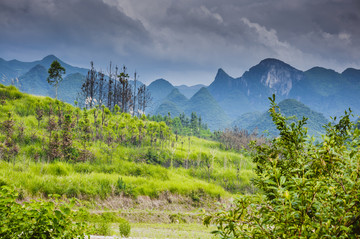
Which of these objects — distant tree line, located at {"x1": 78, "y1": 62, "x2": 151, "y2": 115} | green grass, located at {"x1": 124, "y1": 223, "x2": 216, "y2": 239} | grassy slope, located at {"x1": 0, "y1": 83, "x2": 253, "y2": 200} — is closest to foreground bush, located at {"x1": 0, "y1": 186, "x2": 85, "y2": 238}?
green grass, located at {"x1": 124, "y1": 223, "x2": 216, "y2": 239}

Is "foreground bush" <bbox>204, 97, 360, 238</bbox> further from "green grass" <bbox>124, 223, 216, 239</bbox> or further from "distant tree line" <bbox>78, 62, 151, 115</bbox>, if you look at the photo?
"distant tree line" <bbox>78, 62, 151, 115</bbox>

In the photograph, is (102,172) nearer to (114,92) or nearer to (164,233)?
(164,233)

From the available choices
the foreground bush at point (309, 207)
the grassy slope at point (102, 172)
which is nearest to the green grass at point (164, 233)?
the grassy slope at point (102, 172)

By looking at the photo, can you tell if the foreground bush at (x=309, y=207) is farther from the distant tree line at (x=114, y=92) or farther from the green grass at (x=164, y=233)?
the distant tree line at (x=114, y=92)

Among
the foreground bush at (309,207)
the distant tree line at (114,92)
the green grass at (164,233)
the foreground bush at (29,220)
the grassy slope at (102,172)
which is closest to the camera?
the foreground bush at (309,207)

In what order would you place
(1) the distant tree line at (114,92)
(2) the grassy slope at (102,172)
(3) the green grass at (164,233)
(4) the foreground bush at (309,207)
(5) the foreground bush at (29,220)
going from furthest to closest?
1. (1) the distant tree line at (114,92)
2. (2) the grassy slope at (102,172)
3. (3) the green grass at (164,233)
4. (5) the foreground bush at (29,220)
5. (4) the foreground bush at (309,207)

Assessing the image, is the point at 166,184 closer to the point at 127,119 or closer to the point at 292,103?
the point at 127,119

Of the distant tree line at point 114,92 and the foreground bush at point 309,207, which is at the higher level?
the distant tree line at point 114,92

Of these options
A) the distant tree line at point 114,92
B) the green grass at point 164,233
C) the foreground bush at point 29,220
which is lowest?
the green grass at point 164,233

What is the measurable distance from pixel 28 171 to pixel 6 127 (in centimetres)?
611

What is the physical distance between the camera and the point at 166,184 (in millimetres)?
17141

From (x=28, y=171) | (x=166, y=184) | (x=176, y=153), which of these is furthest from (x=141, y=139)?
(x=28, y=171)

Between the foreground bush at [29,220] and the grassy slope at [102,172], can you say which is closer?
the foreground bush at [29,220]

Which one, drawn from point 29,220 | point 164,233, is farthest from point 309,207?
point 164,233
